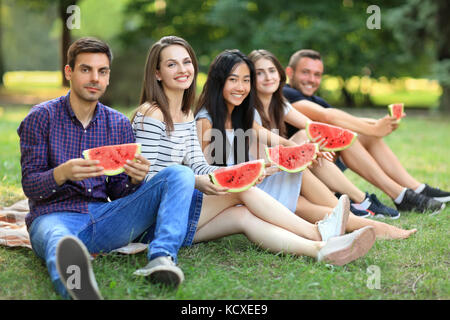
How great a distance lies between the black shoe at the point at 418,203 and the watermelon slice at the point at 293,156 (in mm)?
1264

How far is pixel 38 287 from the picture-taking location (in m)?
2.93

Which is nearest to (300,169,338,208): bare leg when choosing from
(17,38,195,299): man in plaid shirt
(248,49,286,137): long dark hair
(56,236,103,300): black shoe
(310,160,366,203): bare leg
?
(310,160,366,203): bare leg

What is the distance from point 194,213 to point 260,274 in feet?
2.10

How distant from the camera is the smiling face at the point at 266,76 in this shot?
463 centimetres

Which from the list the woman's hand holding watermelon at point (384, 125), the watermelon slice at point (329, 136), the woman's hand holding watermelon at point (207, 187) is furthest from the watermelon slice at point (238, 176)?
the woman's hand holding watermelon at point (384, 125)

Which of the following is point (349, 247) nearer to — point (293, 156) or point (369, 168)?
point (293, 156)

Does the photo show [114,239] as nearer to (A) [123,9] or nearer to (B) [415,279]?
(B) [415,279]

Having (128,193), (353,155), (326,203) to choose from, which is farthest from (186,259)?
(353,155)

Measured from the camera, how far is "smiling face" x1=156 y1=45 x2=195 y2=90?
3752 mm

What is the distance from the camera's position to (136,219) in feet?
10.4

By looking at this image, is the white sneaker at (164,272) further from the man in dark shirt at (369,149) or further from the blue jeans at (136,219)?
the man in dark shirt at (369,149)

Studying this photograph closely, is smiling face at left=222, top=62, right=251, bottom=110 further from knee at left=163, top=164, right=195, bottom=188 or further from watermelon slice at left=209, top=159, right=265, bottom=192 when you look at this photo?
knee at left=163, top=164, right=195, bottom=188

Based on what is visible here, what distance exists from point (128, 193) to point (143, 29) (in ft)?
57.0

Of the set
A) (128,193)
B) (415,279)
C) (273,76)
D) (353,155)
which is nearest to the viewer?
(415,279)
